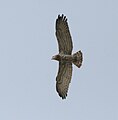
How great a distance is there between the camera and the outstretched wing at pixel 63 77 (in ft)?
102

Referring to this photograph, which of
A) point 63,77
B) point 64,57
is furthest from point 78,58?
point 63,77

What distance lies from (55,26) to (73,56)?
1.54m

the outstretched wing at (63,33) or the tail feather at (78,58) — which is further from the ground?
the outstretched wing at (63,33)

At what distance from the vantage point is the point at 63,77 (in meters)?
31.2

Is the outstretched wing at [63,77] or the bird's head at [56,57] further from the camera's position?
the outstretched wing at [63,77]

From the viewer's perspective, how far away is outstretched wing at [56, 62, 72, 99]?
31.1m

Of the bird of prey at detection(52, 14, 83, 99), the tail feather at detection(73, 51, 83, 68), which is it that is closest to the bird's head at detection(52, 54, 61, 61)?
the bird of prey at detection(52, 14, 83, 99)

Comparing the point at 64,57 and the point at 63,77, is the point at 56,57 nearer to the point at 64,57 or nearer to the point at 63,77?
the point at 64,57

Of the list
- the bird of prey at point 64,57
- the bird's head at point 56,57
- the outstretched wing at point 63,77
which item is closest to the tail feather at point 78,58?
the bird of prey at point 64,57

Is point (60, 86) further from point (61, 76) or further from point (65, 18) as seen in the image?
point (65, 18)

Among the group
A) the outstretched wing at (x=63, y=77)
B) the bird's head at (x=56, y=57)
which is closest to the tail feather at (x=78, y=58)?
the outstretched wing at (x=63, y=77)

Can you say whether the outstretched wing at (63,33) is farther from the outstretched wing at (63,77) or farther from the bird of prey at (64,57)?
the outstretched wing at (63,77)

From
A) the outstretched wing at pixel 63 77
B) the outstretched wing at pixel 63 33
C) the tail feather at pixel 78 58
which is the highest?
the outstretched wing at pixel 63 33

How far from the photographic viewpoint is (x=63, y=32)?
3038cm
